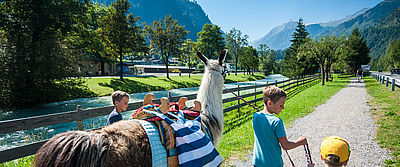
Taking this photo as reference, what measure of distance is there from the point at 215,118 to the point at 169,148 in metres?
1.17

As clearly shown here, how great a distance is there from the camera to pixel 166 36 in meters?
29.1

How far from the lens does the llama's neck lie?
2.70 m

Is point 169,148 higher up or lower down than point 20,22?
lower down

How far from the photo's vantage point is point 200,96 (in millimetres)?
2820

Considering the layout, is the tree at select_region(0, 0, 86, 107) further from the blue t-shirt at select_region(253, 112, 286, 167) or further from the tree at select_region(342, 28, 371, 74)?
the tree at select_region(342, 28, 371, 74)

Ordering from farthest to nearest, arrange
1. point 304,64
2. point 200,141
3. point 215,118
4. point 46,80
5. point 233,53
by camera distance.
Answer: point 233,53 → point 304,64 → point 46,80 → point 215,118 → point 200,141

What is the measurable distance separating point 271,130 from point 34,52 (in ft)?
52.6

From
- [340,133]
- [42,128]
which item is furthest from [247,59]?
[42,128]

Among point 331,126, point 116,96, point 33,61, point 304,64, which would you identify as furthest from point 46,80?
point 304,64

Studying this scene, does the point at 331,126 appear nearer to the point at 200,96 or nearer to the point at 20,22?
the point at 200,96

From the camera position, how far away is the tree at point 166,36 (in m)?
28.8

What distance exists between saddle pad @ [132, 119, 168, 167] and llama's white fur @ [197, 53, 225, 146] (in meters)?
1.06

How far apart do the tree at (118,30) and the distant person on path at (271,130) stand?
23.4m

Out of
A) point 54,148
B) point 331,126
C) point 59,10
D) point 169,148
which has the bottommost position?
point 331,126
